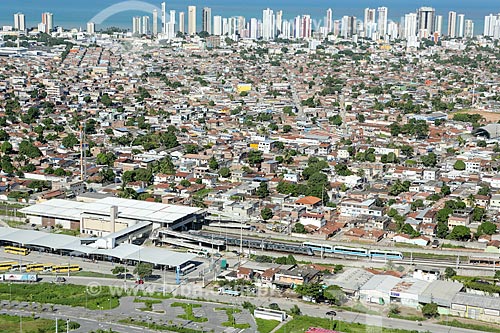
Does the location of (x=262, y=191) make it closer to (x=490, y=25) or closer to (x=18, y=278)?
(x=18, y=278)

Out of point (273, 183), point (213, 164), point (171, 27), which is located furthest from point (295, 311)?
point (171, 27)

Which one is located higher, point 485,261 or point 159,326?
point 485,261

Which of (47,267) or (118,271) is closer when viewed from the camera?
(118,271)

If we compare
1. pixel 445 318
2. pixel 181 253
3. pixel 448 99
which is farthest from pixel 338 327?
pixel 448 99

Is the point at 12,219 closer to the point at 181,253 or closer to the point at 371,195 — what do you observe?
the point at 181,253

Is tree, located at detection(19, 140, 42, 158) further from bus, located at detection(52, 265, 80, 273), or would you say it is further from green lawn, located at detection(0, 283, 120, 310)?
green lawn, located at detection(0, 283, 120, 310)

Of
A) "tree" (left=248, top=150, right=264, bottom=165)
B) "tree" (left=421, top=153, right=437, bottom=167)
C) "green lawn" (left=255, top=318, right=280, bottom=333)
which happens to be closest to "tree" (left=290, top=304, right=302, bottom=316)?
"green lawn" (left=255, top=318, right=280, bottom=333)
